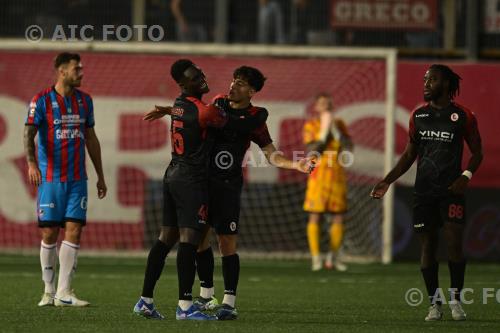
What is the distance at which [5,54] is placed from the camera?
15.7 m

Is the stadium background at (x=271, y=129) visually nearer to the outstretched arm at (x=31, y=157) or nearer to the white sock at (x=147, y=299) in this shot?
the outstretched arm at (x=31, y=157)

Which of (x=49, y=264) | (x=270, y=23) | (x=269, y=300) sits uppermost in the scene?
(x=270, y=23)

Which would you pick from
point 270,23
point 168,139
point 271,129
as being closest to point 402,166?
point 271,129

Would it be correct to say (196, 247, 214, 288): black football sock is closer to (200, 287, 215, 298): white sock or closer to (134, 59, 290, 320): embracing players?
(200, 287, 215, 298): white sock

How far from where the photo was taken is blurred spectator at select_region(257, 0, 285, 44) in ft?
54.1

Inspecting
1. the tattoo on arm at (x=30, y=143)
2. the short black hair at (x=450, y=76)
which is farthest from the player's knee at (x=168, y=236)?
the short black hair at (x=450, y=76)

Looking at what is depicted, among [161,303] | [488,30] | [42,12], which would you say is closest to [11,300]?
[161,303]

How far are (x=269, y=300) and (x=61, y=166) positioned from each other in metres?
2.10

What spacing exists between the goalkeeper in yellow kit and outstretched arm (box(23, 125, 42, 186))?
482 centimetres

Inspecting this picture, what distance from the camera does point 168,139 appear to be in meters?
15.5

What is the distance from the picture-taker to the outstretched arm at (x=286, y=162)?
793 centimetres

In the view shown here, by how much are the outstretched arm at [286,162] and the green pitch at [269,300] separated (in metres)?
1.07

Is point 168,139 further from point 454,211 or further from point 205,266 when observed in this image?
point 454,211

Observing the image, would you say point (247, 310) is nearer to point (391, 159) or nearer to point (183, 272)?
point (183, 272)
